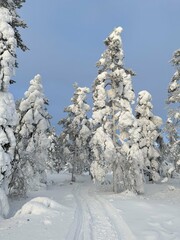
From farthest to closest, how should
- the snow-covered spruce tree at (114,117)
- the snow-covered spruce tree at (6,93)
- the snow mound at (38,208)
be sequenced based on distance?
the snow-covered spruce tree at (114,117) → the snow-covered spruce tree at (6,93) → the snow mound at (38,208)

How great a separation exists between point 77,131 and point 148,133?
1249 centimetres

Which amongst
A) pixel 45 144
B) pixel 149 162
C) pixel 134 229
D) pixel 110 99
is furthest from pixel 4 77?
pixel 149 162

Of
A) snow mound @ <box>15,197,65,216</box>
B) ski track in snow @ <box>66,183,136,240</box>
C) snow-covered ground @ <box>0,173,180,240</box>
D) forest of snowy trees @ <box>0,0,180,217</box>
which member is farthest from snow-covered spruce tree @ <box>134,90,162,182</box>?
snow mound @ <box>15,197,65,216</box>

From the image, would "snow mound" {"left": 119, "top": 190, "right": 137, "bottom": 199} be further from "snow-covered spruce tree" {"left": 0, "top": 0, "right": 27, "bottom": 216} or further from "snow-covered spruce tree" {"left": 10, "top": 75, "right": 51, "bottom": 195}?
"snow-covered spruce tree" {"left": 0, "top": 0, "right": 27, "bottom": 216}

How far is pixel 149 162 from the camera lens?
38.3 metres

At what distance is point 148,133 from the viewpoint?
3916 cm

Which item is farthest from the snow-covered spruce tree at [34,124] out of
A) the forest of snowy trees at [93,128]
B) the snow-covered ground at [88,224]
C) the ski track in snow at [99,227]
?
the ski track in snow at [99,227]

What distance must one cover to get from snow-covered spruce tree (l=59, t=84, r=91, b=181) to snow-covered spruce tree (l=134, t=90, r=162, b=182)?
33.0 ft

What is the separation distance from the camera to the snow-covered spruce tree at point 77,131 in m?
47.5

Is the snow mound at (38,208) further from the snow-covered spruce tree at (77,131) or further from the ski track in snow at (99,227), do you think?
the snow-covered spruce tree at (77,131)

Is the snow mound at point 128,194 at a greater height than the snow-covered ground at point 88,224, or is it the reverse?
the snow mound at point 128,194

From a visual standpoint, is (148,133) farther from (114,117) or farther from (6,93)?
(6,93)

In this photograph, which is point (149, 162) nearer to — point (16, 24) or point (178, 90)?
point (178, 90)

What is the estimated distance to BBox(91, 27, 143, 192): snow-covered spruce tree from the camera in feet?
98.7
